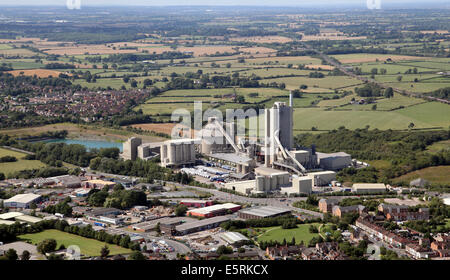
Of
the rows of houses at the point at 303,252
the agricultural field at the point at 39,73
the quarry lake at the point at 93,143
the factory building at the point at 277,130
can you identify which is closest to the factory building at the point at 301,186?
the factory building at the point at 277,130

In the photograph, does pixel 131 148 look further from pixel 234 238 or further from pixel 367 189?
pixel 234 238

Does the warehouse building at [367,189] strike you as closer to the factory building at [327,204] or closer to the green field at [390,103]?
the factory building at [327,204]

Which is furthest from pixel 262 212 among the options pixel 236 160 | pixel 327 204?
pixel 236 160

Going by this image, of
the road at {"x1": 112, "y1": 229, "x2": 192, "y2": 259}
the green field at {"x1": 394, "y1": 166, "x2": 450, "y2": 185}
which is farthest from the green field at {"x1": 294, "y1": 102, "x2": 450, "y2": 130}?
the road at {"x1": 112, "y1": 229, "x2": 192, "y2": 259}

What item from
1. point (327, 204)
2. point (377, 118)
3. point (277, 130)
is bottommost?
point (377, 118)

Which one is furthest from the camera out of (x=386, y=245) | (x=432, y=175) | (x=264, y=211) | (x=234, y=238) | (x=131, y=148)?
(x=131, y=148)
